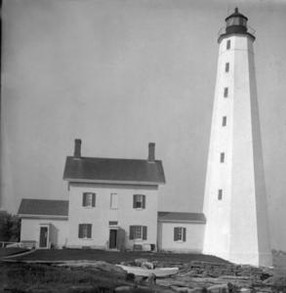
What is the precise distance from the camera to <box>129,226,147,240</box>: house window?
56.8ft

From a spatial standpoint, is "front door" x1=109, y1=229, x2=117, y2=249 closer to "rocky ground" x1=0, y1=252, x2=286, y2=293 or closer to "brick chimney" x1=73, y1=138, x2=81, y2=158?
"brick chimney" x1=73, y1=138, x2=81, y2=158

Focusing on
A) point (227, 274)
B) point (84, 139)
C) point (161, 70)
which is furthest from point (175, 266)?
point (161, 70)

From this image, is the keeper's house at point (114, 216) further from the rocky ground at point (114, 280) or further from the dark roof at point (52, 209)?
the rocky ground at point (114, 280)

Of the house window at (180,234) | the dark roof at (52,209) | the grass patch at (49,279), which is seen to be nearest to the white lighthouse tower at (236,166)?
the house window at (180,234)

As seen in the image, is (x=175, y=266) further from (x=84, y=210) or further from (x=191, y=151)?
(x=84, y=210)

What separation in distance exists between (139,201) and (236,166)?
12.1 feet

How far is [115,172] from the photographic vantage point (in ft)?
57.1

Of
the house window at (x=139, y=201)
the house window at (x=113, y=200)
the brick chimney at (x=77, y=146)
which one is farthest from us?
the house window at (x=139, y=201)

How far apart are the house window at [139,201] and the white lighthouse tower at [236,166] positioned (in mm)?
2187

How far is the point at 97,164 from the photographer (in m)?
16.8

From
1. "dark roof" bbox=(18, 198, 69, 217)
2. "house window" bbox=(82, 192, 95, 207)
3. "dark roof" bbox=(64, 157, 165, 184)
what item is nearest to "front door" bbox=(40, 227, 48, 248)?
"dark roof" bbox=(18, 198, 69, 217)

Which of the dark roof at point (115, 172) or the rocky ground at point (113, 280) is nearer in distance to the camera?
the rocky ground at point (113, 280)

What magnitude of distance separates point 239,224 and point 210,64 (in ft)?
16.0

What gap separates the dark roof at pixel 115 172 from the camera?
17.0 metres
